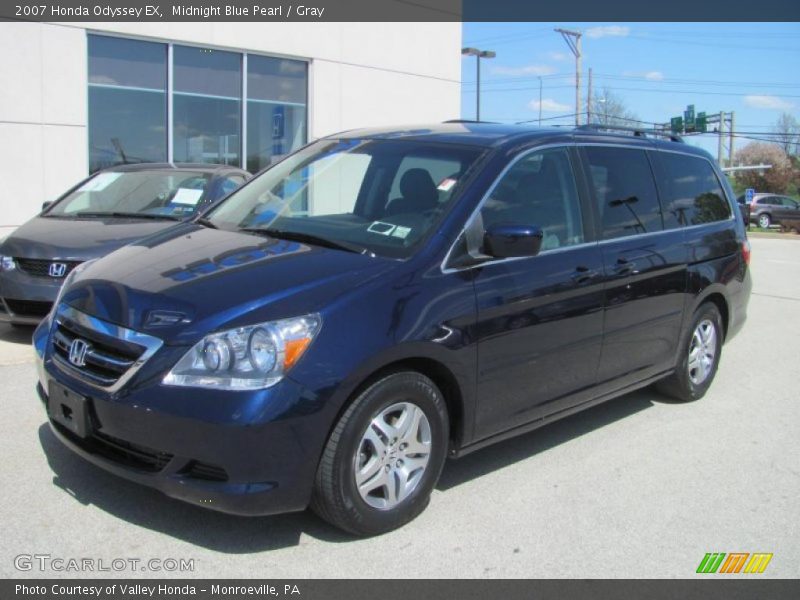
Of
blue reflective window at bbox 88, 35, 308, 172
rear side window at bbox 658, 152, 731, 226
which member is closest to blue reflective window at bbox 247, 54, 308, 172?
blue reflective window at bbox 88, 35, 308, 172

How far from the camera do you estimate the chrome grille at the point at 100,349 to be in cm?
318

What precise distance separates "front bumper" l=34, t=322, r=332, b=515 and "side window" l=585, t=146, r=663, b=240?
2.45m

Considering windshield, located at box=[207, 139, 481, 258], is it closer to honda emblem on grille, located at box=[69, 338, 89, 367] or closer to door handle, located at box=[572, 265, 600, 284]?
door handle, located at box=[572, 265, 600, 284]

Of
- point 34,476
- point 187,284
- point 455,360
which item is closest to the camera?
point 187,284

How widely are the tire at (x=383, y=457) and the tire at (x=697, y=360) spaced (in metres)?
2.63

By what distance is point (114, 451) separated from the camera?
10.9 feet

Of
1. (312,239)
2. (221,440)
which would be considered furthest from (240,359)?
(312,239)

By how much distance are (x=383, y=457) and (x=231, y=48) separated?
11216 millimetres

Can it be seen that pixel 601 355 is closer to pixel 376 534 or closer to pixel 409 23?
pixel 376 534

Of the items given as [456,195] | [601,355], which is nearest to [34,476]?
[456,195]

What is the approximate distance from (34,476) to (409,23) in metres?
13.3

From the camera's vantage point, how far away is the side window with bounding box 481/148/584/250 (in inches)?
162

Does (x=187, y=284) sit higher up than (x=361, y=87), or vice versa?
(x=361, y=87)

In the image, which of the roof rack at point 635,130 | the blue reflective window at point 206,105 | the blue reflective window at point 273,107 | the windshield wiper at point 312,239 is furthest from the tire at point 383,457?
the blue reflective window at point 273,107
